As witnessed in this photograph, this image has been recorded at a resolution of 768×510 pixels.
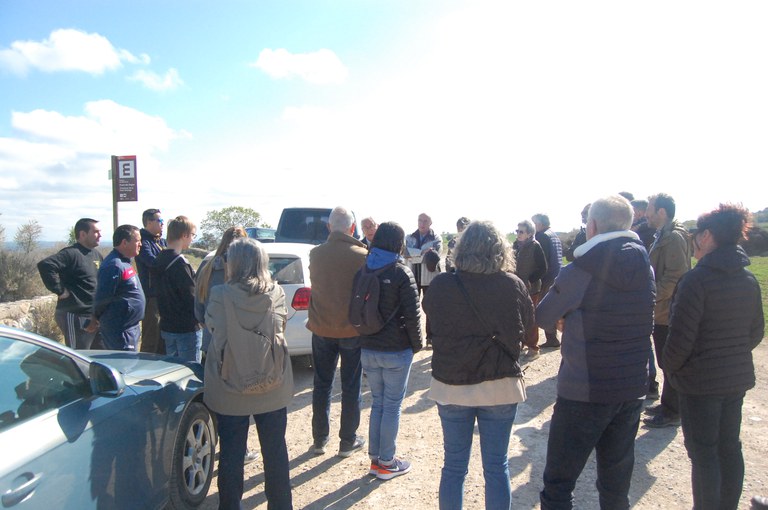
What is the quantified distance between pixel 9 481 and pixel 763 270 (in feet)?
67.9

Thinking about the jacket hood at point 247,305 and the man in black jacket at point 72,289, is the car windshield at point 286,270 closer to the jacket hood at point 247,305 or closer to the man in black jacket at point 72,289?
the man in black jacket at point 72,289

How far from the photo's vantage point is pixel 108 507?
2535 mm

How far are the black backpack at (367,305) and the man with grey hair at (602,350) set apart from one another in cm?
122

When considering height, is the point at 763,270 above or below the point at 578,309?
below

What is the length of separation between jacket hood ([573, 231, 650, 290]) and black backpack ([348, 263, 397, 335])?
1.45 metres

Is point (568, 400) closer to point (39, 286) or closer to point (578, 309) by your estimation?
point (578, 309)

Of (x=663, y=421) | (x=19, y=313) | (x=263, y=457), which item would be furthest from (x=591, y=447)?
(x=19, y=313)

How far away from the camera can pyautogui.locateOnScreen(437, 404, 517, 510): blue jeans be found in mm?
2830

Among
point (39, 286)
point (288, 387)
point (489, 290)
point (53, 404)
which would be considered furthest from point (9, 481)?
point (39, 286)

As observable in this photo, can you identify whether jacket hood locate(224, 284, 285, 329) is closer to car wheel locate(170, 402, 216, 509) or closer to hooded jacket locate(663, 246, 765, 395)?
car wheel locate(170, 402, 216, 509)

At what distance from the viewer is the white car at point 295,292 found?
6105 mm

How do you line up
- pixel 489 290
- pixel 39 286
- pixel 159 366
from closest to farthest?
pixel 489 290
pixel 159 366
pixel 39 286

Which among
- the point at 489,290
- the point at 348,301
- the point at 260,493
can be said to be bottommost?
the point at 260,493

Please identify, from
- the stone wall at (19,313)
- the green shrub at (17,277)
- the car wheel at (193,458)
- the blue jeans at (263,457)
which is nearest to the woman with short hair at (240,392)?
the blue jeans at (263,457)
